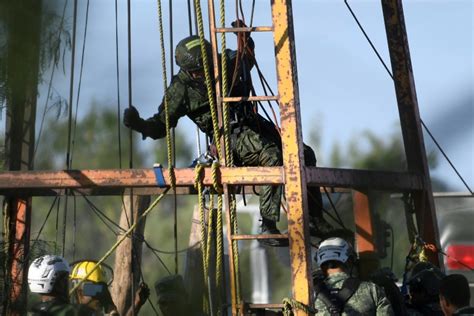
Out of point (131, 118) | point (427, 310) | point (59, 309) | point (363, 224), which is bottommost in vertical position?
point (427, 310)

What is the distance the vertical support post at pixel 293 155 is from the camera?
7.95 m

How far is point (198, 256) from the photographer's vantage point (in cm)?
1262

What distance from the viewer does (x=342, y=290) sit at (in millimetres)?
7496

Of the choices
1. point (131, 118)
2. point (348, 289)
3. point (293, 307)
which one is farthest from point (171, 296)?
point (348, 289)

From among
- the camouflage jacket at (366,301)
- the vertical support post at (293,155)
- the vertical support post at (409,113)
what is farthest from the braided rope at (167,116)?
the vertical support post at (409,113)

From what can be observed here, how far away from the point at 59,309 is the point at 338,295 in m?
2.07

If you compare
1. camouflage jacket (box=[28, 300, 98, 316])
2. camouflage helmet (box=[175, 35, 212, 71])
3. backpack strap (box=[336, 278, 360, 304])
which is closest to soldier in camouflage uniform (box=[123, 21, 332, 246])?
camouflage helmet (box=[175, 35, 212, 71])

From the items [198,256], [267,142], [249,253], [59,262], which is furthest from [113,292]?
[249,253]

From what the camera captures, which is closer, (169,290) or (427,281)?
(427,281)

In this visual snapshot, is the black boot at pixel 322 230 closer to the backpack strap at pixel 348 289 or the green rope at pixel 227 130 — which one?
the green rope at pixel 227 130

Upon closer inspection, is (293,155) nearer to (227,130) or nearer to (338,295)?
(227,130)

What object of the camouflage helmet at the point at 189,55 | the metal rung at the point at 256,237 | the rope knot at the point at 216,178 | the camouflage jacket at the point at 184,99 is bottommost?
the metal rung at the point at 256,237

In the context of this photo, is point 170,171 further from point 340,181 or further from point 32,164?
point 32,164

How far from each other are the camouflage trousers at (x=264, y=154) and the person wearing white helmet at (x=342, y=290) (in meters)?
1.29
